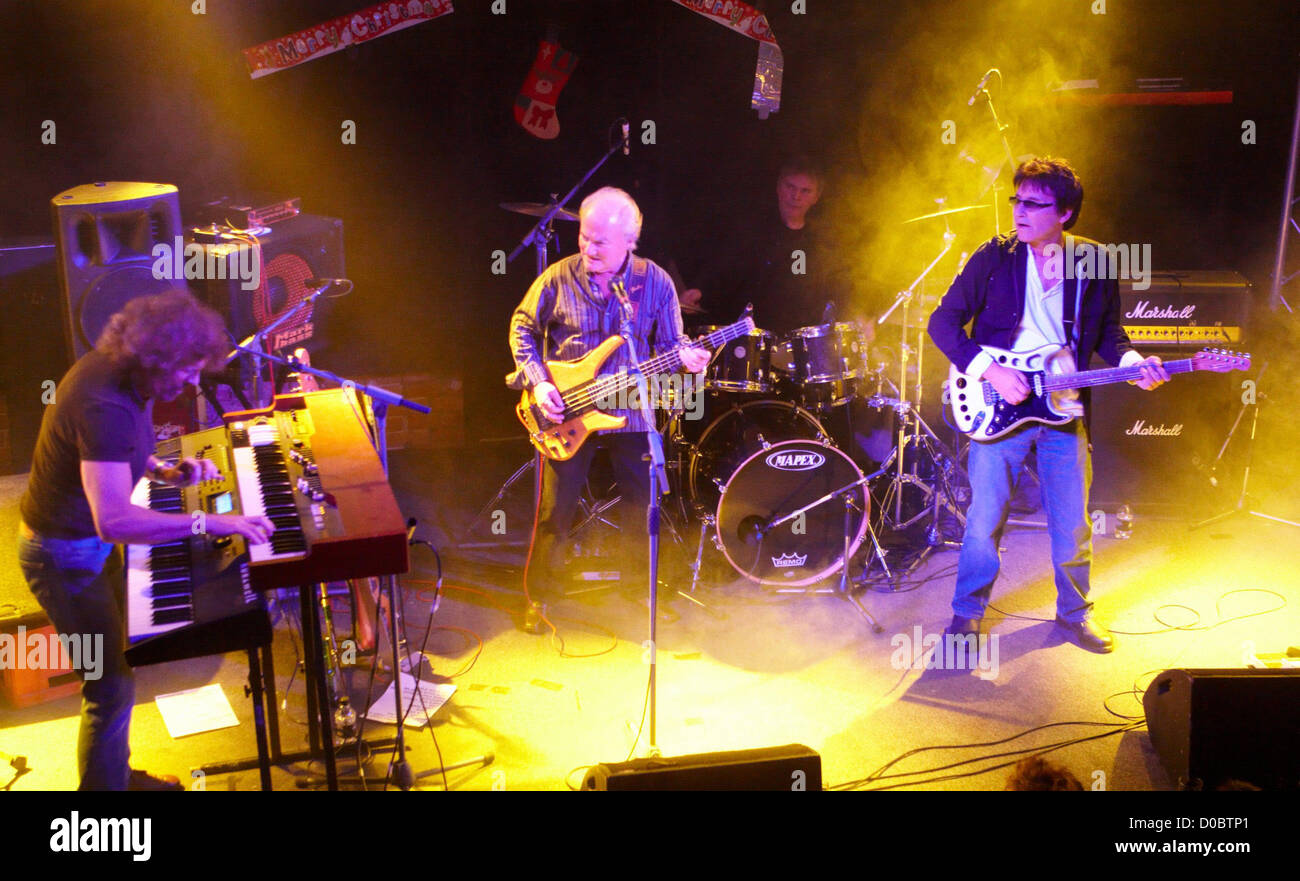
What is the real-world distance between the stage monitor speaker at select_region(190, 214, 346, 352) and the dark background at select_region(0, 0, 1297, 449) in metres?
1.02

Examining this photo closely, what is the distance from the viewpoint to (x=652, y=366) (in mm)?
4699

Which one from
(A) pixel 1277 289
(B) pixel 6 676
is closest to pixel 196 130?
(B) pixel 6 676

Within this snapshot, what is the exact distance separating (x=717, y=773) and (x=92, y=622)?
2.14 meters

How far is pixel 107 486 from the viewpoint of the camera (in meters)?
3.13

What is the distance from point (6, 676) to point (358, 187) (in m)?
4.13

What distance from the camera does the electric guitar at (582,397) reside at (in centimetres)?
490

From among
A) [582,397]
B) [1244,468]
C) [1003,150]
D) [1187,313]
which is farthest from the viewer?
[1003,150]

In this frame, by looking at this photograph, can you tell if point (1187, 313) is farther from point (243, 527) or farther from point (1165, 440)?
point (243, 527)

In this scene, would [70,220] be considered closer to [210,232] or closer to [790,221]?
[210,232]

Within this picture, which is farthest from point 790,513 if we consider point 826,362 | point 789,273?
point 789,273

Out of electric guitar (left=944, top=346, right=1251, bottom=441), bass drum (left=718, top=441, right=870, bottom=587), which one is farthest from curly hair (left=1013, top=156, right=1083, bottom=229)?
bass drum (left=718, top=441, right=870, bottom=587)

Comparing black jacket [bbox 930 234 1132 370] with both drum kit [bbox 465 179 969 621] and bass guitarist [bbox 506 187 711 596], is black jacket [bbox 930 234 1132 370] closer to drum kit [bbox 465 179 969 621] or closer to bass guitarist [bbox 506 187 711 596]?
drum kit [bbox 465 179 969 621]

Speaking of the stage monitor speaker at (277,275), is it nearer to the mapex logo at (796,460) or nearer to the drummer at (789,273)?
the drummer at (789,273)

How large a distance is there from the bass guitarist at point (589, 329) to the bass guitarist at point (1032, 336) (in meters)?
1.39
